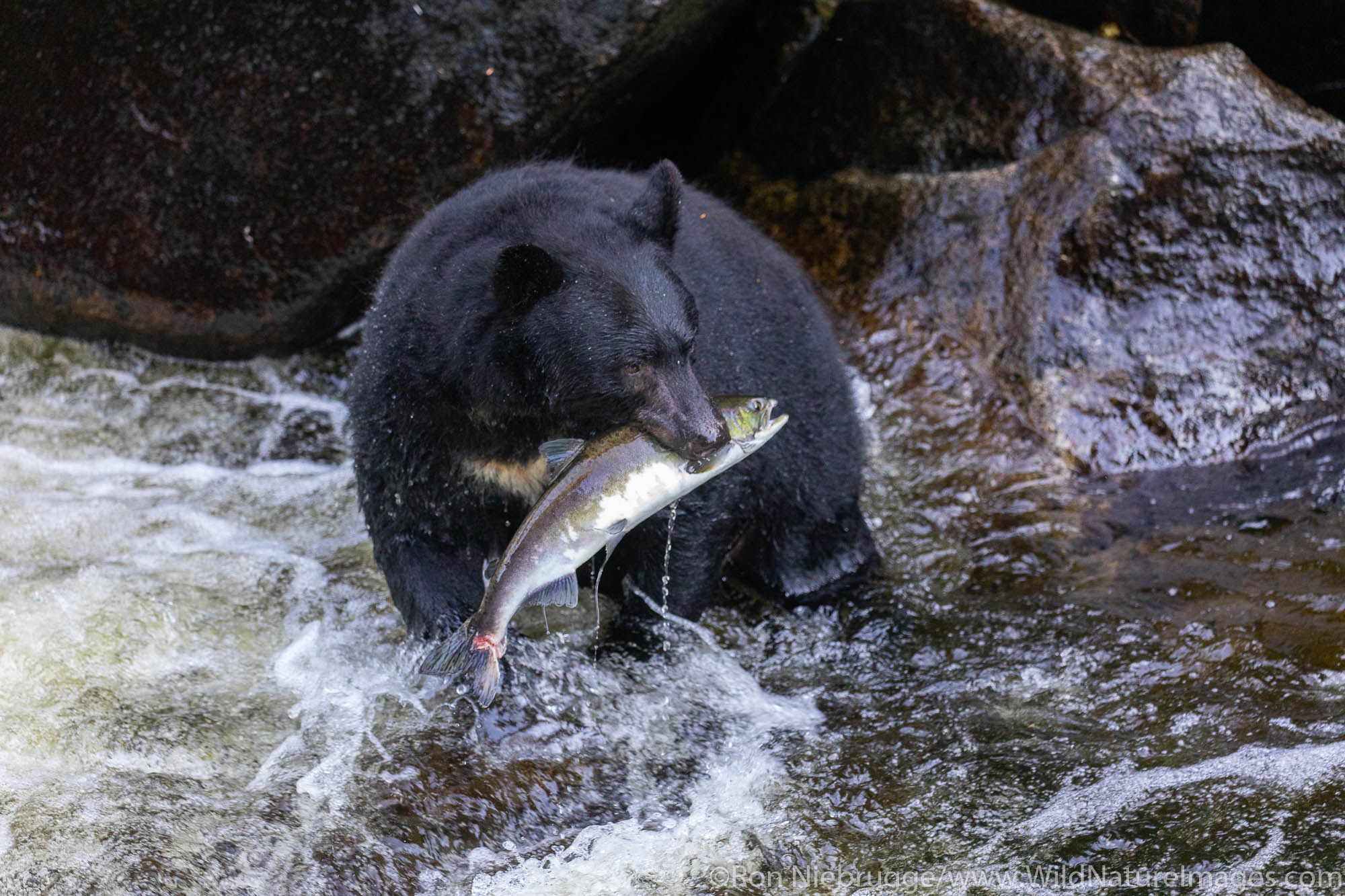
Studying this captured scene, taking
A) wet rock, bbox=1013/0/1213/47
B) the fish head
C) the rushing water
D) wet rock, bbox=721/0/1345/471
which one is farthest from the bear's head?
wet rock, bbox=1013/0/1213/47

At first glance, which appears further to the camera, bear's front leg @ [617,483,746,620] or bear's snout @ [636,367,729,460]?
bear's front leg @ [617,483,746,620]

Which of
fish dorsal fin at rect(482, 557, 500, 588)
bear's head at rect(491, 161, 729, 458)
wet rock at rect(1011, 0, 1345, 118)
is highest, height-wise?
wet rock at rect(1011, 0, 1345, 118)

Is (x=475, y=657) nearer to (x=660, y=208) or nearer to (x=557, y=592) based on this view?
(x=557, y=592)

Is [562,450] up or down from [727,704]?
up

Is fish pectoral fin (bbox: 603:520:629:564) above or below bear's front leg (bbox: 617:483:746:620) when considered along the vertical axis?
above

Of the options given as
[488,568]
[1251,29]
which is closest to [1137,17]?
[1251,29]

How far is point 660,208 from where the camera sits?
437 cm

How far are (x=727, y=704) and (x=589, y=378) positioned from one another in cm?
174

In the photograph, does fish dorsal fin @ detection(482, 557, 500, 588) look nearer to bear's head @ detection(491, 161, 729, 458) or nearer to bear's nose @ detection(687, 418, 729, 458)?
bear's head @ detection(491, 161, 729, 458)

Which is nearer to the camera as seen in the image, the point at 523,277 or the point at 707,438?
the point at 707,438

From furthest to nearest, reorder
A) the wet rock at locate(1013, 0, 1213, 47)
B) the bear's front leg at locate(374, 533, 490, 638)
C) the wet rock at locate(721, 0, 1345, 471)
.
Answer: the wet rock at locate(1013, 0, 1213, 47)
the wet rock at locate(721, 0, 1345, 471)
the bear's front leg at locate(374, 533, 490, 638)

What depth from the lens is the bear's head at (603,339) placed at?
3.94 meters

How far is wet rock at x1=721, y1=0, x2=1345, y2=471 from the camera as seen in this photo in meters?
6.72

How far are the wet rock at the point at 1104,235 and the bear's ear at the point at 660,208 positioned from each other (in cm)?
308
